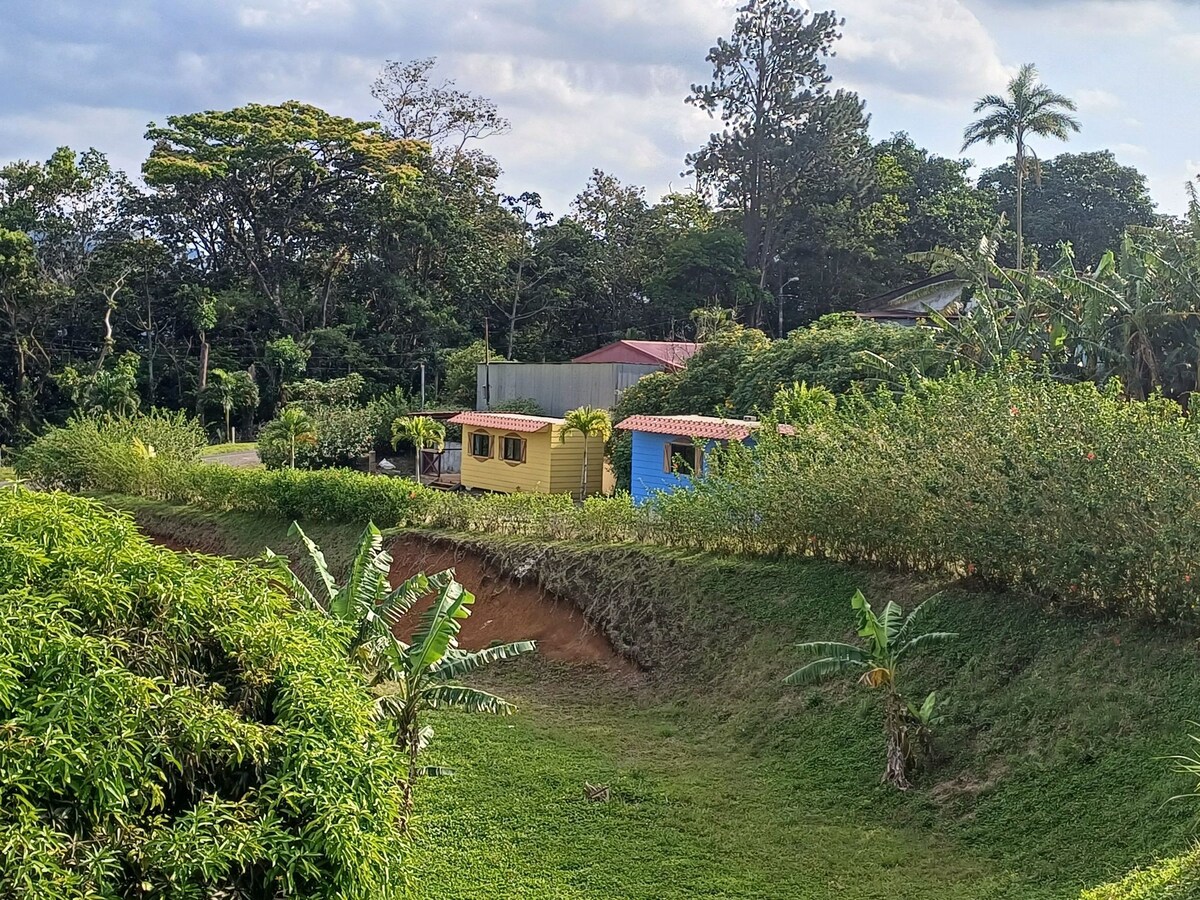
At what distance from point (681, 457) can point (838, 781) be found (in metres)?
11.6

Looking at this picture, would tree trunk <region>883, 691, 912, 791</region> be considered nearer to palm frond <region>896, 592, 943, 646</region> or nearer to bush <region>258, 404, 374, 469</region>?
palm frond <region>896, 592, 943, 646</region>

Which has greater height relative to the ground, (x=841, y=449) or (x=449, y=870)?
(x=841, y=449)

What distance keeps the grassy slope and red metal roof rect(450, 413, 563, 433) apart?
43.2 feet

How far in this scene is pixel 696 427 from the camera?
21.1m

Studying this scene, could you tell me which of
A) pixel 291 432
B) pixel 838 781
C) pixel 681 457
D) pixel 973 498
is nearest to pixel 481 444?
pixel 291 432

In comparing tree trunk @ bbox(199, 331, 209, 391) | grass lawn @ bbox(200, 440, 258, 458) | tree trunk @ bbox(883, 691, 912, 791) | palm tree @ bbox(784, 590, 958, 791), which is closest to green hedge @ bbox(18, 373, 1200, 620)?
palm tree @ bbox(784, 590, 958, 791)

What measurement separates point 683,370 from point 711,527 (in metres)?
12.1

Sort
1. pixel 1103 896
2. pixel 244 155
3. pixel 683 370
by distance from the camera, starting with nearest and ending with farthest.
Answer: pixel 1103 896 < pixel 683 370 < pixel 244 155

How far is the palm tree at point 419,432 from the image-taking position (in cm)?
2905

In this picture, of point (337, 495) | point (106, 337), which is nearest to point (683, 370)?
point (337, 495)

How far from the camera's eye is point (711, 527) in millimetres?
15430

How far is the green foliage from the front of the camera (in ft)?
120

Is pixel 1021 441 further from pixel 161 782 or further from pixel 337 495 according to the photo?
pixel 337 495

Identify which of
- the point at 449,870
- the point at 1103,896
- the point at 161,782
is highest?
the point at 161,782
